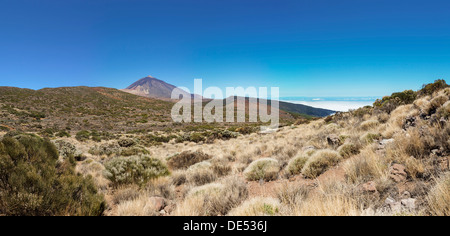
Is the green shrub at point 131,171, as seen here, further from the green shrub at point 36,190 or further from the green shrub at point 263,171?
the green shrub at point 263,171

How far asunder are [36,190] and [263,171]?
201 inches

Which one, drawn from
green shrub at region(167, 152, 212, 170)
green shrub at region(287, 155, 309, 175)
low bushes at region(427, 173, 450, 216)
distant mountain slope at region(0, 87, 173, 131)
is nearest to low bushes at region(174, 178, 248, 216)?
green shrub at region(287, 155, 309, 175)

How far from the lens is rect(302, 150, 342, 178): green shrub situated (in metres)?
5.00

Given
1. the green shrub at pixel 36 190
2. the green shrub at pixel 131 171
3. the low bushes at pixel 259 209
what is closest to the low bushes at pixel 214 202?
the low bushes at pixel 259 209

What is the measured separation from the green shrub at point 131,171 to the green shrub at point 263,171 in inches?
124

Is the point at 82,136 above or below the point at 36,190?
below

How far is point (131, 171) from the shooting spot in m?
5.91

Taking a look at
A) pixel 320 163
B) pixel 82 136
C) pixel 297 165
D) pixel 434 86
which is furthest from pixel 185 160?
pixel 82 136

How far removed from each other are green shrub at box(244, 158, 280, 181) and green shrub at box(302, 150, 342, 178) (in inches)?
35.5

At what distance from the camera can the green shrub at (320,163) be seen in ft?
16.4

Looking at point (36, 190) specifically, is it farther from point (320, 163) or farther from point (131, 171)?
point (320, 163)
